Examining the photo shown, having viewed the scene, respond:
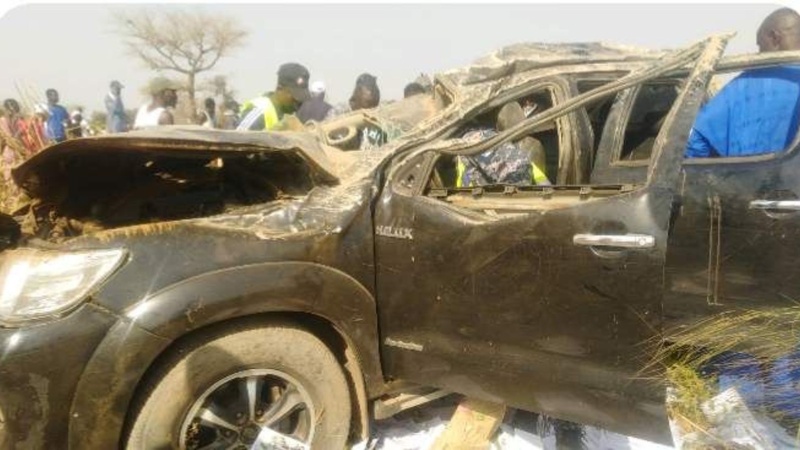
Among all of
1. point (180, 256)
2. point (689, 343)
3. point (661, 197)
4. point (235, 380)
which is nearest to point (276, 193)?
point (180, 256)

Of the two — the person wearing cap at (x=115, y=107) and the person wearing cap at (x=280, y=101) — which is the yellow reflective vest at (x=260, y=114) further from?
the person wearing cap at (x=115, y=107)

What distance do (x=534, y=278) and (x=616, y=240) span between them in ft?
1.13

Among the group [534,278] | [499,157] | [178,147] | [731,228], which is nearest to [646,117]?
[731,228]

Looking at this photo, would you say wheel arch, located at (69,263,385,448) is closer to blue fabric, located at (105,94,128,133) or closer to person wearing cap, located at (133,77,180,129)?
person wearing cap, located at (133,77,180,129)

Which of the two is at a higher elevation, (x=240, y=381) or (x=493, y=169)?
(x=493, y=169)

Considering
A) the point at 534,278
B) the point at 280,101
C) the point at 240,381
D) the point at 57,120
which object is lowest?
the point at 240,381

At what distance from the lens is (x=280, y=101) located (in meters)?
5.66

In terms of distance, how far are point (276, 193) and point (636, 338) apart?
1.73m

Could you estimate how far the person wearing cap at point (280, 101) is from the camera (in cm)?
544

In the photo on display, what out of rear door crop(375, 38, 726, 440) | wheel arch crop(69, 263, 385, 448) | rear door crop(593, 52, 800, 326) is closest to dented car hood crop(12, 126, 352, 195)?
rear door crop(375, 38, 726, 440)

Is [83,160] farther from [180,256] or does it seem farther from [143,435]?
[143,435]

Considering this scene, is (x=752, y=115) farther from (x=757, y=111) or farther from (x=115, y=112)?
(x=115, y=112)

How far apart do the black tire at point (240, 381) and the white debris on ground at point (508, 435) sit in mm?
365

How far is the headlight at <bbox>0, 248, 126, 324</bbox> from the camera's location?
1.93 m
